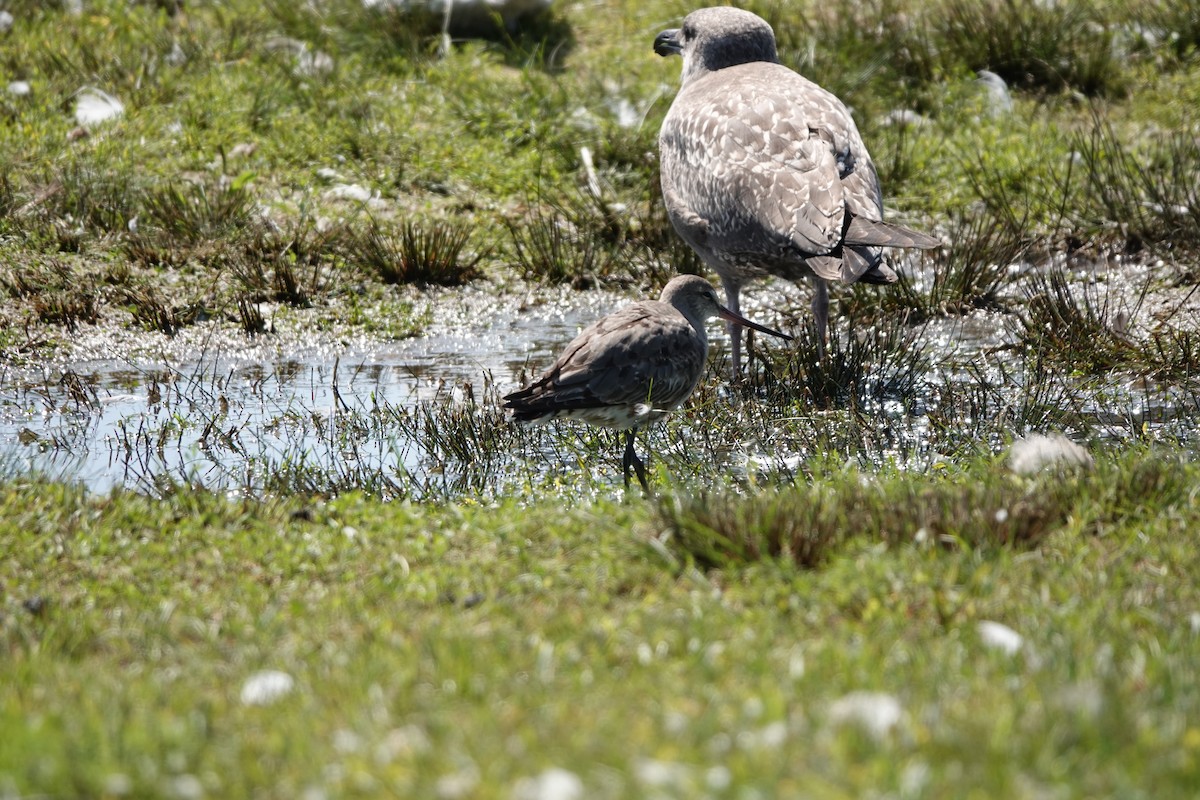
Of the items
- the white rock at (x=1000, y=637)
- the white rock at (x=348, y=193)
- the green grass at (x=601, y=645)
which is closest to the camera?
the green grass at (x=601, y=645)

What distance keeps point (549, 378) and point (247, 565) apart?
1866 mm

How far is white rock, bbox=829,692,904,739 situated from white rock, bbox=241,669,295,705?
4.69ft

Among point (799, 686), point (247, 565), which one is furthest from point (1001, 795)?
point (247, 565)

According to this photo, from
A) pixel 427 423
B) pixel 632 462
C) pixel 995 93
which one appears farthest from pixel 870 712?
pixel 995 93

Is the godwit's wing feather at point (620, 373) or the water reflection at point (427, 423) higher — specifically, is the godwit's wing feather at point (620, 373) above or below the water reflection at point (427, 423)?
above

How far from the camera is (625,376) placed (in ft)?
21.3

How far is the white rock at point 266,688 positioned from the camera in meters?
3.62

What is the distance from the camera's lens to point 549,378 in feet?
21.0

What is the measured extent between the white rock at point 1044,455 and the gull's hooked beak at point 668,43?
172 inches

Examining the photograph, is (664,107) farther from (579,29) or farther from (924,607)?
(924,607)

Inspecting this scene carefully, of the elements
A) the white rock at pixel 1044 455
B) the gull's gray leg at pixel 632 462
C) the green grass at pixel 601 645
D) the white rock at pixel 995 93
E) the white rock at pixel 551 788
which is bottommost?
the gull's gray leg at pixel 632 462

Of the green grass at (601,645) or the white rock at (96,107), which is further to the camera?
the white rock at (96,107)

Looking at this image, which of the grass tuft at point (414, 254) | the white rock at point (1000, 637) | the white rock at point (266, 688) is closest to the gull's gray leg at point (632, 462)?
the white rock at point (1000, 637)

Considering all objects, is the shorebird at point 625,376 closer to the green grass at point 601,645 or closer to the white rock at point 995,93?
the green grass at point 601,645
